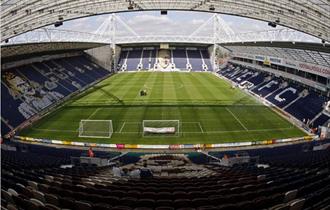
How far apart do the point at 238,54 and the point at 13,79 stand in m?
41.8

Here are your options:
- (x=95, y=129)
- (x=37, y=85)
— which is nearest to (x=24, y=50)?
(x=37, y=85)

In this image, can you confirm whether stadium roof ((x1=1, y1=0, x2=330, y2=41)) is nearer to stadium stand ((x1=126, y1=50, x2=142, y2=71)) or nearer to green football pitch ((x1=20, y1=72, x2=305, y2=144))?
green football pitch ((x1=20, y1=72, x2=305, y2=144))

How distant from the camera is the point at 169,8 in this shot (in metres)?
34.1

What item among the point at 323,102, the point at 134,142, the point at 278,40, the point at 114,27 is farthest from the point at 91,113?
the point at 114,27

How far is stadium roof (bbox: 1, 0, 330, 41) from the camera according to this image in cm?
2597

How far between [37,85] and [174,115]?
18.3 meters

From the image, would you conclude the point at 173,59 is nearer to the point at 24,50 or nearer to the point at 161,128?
the point at 24,50

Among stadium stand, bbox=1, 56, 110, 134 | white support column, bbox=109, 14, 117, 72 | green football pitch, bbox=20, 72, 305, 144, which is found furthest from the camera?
white support column, bbox=109, 14, 117, 72

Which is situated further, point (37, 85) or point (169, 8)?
point (37, 85)

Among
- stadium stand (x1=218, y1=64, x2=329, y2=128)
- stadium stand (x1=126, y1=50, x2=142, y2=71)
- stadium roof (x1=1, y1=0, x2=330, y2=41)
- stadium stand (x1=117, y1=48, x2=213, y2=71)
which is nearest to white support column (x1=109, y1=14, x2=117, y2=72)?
stadium stand (x1=117, y1=48, x2=213, y2=71)

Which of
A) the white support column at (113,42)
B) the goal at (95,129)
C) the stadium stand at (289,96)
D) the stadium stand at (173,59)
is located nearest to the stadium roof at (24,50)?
the goal at (95,129)

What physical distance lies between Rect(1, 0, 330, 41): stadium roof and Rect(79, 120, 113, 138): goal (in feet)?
29.5

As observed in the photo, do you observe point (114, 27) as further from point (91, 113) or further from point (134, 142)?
point (134, 142)

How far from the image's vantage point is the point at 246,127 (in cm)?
3008
